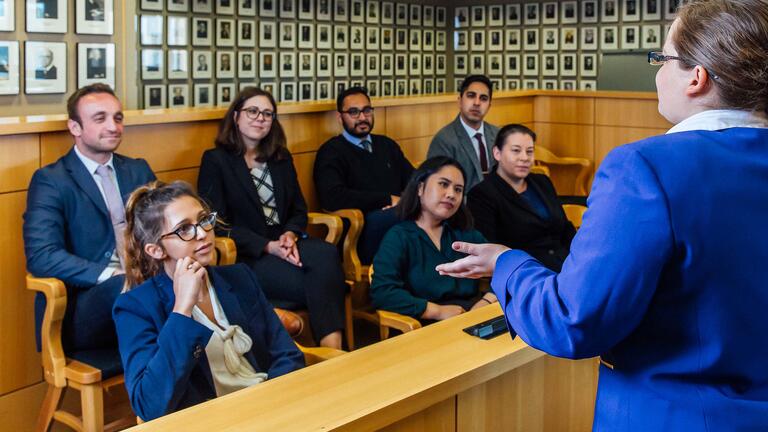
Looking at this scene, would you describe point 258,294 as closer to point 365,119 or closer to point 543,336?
point 543,336

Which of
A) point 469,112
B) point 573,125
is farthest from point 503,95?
point 469,112

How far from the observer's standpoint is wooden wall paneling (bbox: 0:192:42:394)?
400 centimetres

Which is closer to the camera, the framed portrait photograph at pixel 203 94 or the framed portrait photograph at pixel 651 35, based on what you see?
the framed portrait photograph at pixel 203 94

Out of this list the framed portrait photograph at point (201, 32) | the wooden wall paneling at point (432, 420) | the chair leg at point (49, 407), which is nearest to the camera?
the wooden wall paneling at point (432, 420)

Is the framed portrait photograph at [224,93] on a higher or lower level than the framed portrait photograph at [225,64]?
lower

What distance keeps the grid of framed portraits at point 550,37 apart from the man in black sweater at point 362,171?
5.93m

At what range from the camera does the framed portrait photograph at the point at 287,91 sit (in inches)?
395

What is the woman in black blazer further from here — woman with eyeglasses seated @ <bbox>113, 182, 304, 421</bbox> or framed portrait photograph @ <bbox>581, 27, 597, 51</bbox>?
framed portrait photograph @ <bbox>581, 27, 597, 51</bbox>

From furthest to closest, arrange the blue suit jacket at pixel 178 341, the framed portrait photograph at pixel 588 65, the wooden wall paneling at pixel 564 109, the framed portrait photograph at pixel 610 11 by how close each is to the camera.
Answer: the framed portrait photograph at pixel 588 65
the framed portrait photograph at pixel 610 11
the wooden wall paneling at pixel 564 109
the blue suit jacket at pixel 178 341

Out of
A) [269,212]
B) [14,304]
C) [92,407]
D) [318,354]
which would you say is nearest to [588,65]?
[269,212]

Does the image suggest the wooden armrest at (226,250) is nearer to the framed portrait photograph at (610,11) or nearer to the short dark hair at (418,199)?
the short dark hair at (418,199)

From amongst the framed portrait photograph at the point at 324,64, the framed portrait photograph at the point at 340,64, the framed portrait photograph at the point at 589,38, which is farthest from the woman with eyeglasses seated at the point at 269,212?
the framed portrait photograph at the point at 589,38

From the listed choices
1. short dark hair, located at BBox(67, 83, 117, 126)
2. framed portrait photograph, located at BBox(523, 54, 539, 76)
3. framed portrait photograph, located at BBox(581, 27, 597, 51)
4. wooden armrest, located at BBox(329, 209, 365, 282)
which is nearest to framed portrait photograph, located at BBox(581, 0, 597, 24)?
framed portrait photograph, located at BBox(581, 27, 597, 51)

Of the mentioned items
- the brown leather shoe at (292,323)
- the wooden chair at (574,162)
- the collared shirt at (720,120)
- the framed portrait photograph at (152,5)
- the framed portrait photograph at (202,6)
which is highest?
the framed portrait photograph at (202,6)
